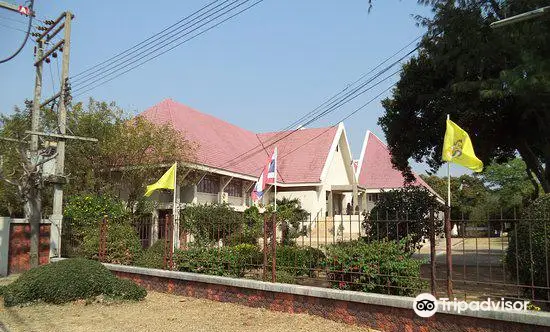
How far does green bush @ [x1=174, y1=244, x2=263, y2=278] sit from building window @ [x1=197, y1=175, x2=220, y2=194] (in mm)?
12316

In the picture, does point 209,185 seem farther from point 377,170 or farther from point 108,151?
point 377,170

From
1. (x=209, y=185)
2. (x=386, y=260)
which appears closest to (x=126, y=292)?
(x=386, y=260)

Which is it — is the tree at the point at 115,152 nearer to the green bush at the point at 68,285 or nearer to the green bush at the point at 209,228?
the green bush at the point at 209,228

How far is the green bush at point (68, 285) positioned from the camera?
9281mm

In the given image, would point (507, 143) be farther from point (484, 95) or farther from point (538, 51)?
point (538, 51)

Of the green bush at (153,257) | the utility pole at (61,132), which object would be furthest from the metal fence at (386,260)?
the utility pole at (61,132)

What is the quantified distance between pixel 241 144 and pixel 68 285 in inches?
761

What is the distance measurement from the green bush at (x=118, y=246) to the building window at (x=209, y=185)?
949 centimetres

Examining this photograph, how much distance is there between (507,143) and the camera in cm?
1518

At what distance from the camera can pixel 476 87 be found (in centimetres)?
1162


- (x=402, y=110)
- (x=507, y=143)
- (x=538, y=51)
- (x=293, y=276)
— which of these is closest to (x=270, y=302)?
(x=293, y=276)

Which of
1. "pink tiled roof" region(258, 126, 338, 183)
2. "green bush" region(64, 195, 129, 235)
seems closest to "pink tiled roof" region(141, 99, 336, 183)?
"pink tiled roof" region(258, 126, 338, 183)

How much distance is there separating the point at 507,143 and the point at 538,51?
6.05 meters

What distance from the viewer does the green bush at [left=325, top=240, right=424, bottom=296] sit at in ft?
24.6
